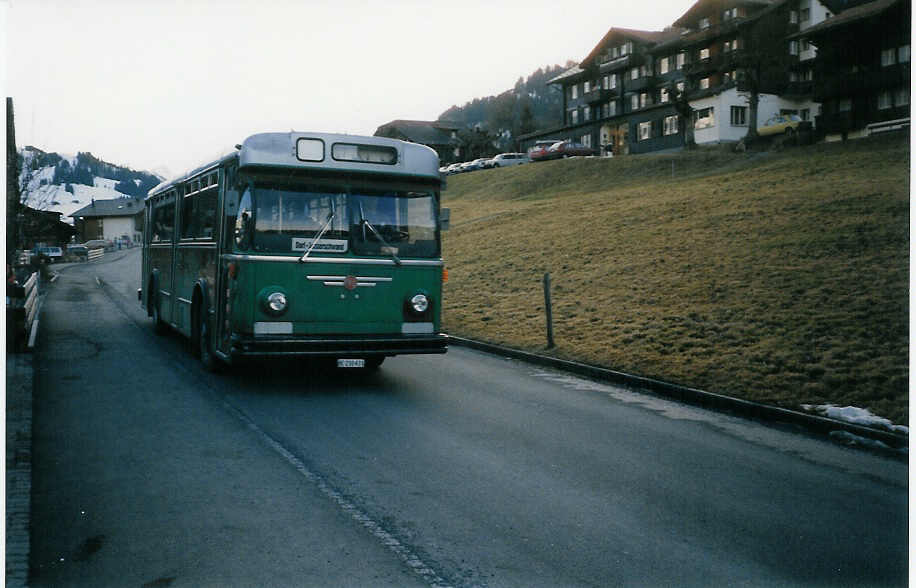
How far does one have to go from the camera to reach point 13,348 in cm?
1181

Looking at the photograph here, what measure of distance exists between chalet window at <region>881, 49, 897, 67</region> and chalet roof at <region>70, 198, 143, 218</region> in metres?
105

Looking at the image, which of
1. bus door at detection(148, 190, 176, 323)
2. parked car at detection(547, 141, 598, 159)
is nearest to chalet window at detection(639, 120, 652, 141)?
parked car at detection(547, 141, 598, 159)

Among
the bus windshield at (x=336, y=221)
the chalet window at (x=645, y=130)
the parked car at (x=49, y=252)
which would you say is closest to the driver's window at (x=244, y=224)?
the bus windshield at (x=336, y=221)

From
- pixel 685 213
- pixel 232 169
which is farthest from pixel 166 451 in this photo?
pixel 685 213

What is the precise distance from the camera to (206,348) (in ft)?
→ 36.1

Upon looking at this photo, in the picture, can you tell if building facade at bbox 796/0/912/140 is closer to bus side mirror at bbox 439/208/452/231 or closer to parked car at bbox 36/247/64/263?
bus side mirror at bbox 439/208/452/231

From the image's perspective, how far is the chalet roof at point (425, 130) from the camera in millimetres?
97500

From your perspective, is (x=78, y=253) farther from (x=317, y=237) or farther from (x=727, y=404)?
(x=727, y=404)

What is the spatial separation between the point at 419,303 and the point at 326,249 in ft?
4.27

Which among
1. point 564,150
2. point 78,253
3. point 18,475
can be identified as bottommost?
point 18,475

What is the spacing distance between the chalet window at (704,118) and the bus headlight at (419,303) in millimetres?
48964

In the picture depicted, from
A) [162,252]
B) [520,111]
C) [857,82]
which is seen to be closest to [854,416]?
[162,252]

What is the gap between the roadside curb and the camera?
25.7ft

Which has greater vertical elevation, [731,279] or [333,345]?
[731,279]
